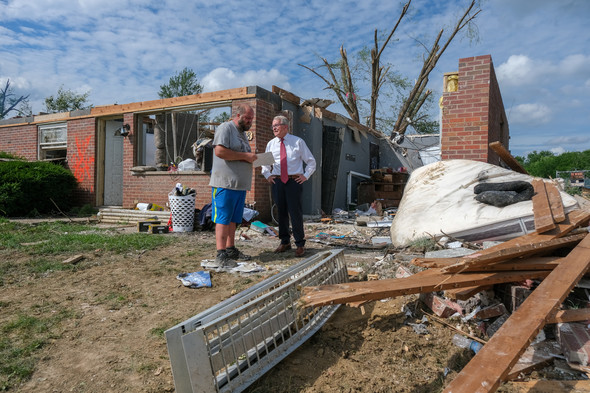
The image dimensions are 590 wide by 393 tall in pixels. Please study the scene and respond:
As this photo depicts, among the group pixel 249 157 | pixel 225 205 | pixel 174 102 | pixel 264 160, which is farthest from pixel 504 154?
pixel 174 102

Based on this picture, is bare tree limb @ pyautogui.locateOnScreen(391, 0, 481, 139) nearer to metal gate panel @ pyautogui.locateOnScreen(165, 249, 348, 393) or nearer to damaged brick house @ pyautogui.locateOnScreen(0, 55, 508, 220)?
damaged brick house @ pyautogui.locateOnScreen(0, 55, 508, 220)

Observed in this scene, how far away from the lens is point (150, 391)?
175 centimetres

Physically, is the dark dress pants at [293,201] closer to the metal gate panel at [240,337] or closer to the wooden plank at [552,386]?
the metal gate panel at [240,337]

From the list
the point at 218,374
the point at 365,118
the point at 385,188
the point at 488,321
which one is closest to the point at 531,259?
the point at 488,321

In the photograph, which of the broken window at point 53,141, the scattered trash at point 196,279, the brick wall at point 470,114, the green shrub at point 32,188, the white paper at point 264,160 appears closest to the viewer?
the scattered trash at point 196,279

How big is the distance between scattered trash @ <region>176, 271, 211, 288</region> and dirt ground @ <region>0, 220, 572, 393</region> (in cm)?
6

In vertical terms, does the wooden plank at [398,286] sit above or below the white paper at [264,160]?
below

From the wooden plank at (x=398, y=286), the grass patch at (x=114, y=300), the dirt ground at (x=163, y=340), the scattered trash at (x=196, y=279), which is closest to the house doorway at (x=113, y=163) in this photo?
the dirt ground at (x=163, y=340)

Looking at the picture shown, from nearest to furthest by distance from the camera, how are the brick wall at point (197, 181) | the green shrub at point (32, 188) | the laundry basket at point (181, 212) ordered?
1. the laundry basket at point (181, 212)
2. the brick wall at point (197, 181)
3. the green shrub at point (32, 188)

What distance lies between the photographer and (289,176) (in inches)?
173

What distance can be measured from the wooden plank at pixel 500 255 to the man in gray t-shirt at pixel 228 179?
2250 millimetres

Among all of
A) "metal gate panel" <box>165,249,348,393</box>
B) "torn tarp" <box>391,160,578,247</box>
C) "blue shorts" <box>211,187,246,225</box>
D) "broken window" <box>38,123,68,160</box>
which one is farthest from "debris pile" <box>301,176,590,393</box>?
"broken window" <box>38,123,68,160</box>

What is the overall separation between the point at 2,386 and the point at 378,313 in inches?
83.5

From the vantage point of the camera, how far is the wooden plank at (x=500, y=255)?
2.23 meters
